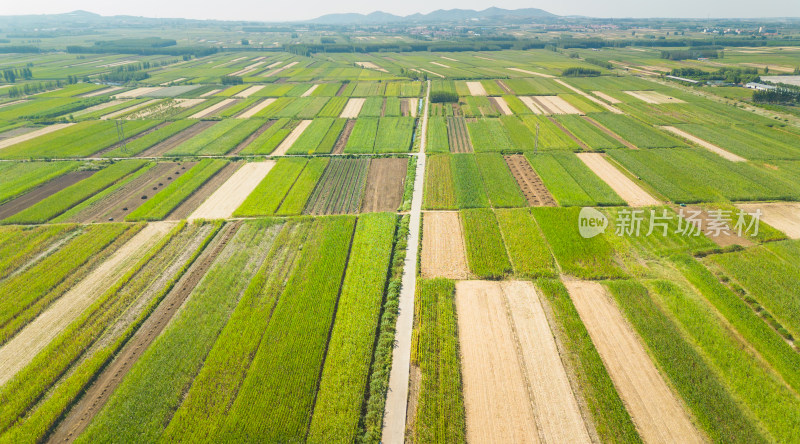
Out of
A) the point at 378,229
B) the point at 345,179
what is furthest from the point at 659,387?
the point at 345,179

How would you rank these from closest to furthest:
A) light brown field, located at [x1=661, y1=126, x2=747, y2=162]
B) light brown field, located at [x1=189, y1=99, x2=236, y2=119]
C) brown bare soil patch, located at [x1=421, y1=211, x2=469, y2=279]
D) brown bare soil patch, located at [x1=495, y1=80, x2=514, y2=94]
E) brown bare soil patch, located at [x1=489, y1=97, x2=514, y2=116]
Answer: brown bare soil patch, located at [x1=421, y1=211, x2=469, y2=279] < light brown field, located at [x1=661, y1=126, x2=747, y2=162] < brown bare soil patch, located at [x1=489, y1=97, x2=514, y2=116] < light brown field, located at [x1=189, y1=99, x2=236, y2=119] < brown bare soil patch, located at [x1=495, y1=80, x2=514, y2=94]

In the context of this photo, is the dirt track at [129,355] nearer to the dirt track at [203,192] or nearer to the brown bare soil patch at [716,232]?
the dirt track at [203,192]

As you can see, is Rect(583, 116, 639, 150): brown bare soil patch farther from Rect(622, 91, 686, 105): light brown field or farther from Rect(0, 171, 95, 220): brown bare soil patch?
Rect(0, 171, 95, 220): brown bare soil patch

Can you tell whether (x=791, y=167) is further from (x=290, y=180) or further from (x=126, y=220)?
(x=126, y=220)

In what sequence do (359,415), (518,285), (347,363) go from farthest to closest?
1. (518,285)
2. (347,363)
3. (359,415)

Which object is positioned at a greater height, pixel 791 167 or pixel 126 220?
pixel 791 167

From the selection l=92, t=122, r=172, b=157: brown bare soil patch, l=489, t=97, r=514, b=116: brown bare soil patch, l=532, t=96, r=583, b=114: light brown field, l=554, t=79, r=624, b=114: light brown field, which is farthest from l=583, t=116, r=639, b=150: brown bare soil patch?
l=92, t=122, r=172, b=157: brown bare soil patch
